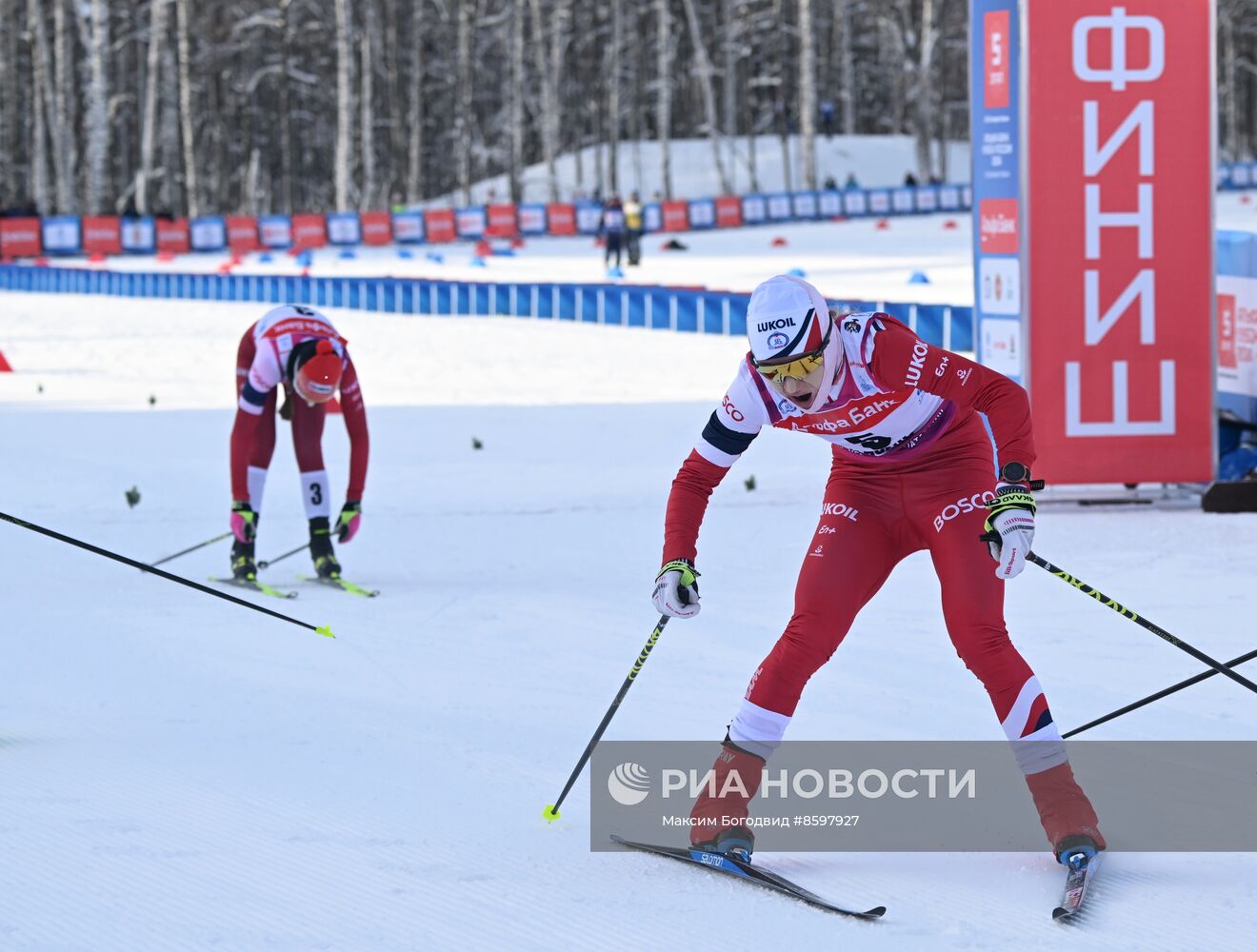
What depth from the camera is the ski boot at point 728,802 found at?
442 centimetres

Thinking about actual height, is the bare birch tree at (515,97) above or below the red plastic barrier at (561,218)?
above

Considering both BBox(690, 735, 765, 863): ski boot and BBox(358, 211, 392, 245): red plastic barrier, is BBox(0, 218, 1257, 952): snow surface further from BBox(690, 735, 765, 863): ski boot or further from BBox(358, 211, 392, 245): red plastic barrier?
BBox(358, 211, 392, 245): red plastic barrier

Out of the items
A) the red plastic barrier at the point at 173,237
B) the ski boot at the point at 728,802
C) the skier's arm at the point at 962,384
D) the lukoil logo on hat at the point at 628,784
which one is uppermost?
the red plastic barrier at the point at 173,237

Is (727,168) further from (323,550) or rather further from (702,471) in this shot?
(702,471)

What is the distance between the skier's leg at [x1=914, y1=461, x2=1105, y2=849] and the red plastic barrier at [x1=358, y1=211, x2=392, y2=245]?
3489cm

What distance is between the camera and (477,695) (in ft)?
21.1

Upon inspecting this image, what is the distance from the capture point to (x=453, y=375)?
17844 millimetres

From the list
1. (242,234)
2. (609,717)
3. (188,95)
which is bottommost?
(609,717)

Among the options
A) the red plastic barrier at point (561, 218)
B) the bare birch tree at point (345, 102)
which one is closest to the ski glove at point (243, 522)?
the red plastic barrier at point (561, 218)

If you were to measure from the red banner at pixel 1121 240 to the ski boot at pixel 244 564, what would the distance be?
186 inches

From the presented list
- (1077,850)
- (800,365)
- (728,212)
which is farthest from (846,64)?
(1077,850)

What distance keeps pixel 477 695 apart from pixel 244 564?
2504 millimetres

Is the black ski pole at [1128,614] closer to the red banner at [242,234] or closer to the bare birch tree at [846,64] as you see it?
the red banner at [242,234]

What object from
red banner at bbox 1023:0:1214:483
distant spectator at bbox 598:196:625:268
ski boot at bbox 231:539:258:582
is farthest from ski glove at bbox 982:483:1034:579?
distant spectator at bbox 598:196:625:268
